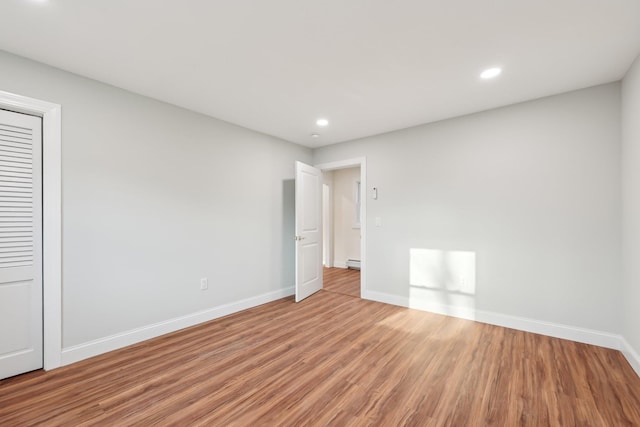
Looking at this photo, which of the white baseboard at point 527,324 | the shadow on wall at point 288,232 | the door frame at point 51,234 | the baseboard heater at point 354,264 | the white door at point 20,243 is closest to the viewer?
the white door at point 20,243

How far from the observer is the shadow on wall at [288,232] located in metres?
4.42

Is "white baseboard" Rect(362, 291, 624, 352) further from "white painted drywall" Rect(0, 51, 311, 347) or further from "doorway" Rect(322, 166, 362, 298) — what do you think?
"doorway" Rect(322, 166, 362, 298)

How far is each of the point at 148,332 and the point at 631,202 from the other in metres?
4.64

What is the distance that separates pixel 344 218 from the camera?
22.4 ft

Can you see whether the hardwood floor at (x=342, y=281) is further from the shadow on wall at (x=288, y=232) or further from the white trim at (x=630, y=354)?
the white trim at (x=630, y=354)

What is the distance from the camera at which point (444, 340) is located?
2.80m

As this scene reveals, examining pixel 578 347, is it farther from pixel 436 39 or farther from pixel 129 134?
pixel 129 134

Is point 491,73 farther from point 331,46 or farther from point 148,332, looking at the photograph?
point 148,332

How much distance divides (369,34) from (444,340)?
2853mm

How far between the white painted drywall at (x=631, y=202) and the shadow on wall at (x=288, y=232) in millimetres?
3796

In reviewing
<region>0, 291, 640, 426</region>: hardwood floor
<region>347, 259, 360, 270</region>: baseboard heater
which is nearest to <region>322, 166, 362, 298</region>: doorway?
<region>347, 259, 360, 270</region>: baseboard heater

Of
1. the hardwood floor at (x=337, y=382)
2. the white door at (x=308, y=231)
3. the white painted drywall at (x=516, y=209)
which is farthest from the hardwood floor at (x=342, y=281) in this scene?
the hardwood floor at (x=337, y=382)

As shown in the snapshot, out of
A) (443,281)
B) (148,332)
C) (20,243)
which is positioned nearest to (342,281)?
(443,281)

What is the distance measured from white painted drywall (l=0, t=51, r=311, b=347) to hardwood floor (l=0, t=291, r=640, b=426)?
51 centimetres
